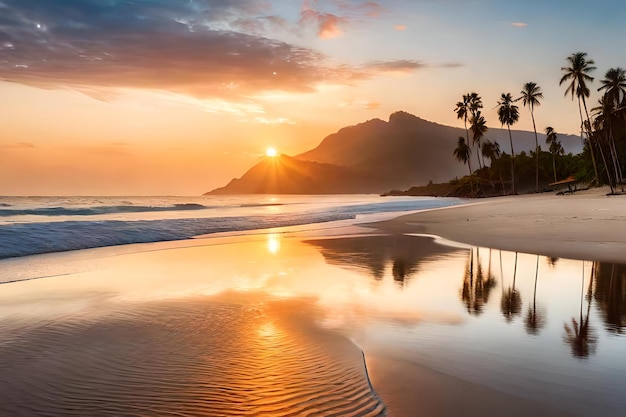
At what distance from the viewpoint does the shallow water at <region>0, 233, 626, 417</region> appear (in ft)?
14.9

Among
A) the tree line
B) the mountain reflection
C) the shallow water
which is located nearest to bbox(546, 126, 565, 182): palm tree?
the tree line

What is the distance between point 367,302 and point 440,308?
53.7 inches

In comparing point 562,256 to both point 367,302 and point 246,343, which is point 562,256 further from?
point 246,343

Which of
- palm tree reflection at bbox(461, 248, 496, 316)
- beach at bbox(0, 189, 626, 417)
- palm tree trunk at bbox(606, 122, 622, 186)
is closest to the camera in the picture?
beach at bbox(0, 189, 626, 417)

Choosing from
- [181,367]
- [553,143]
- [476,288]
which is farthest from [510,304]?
[553,143]

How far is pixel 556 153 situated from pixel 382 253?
107404 millimetres

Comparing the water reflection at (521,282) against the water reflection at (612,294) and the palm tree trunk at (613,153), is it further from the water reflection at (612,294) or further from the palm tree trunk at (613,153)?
the palm tree trunk at (613,153)

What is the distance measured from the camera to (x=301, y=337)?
6594 millimetres

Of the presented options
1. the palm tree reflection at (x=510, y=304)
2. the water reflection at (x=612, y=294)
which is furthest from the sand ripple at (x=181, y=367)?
the water reflection at (x=612, y=294)

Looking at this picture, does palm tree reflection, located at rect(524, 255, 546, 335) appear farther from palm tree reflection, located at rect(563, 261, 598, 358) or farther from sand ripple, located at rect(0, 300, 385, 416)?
sand ripple, located at rect(0, 300, 385, 416)

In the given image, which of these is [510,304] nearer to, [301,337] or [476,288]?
[476,288]

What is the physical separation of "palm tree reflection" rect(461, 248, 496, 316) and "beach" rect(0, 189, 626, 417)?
68 millimetres

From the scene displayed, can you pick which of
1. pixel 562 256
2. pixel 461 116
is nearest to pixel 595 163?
pixel 461 116

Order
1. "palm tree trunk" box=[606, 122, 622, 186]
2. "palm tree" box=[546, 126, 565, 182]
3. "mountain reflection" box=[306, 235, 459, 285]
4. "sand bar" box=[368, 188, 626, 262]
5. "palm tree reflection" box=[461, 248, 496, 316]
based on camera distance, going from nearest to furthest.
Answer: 1. "palm tree reflection" box=[461, 248, 496, 316]
2. "mountain reflection" box=[306, 235, 459, 285]
3. "sand bar" box=[368, 188, 626, 262]
4. "palm tree trunk" box=[606, 122, 622, 186]
5. "palm tree" box=[546, 126, 565, 182]
